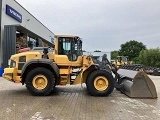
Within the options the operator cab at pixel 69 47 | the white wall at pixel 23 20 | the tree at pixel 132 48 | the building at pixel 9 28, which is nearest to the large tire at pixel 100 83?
the operator cab at pixel 69 47

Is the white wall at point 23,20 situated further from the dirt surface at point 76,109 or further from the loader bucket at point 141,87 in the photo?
the loader bucket at point 141,87

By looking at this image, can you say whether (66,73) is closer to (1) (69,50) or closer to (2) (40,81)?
(1) (69,50)

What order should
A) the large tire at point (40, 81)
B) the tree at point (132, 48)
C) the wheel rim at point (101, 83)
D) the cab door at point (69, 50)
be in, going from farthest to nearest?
the tree at point (132, 48), the cab door at point (69, 50), the wheel rim at point (101, 83), the large tire at point (40, 81)

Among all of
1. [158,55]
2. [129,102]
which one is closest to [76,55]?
[129,102]

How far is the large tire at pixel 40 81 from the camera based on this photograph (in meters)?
12.2


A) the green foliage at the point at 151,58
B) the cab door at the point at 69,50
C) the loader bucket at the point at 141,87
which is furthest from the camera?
the green foliage at the point at 151,58

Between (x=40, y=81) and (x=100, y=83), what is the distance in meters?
2.54

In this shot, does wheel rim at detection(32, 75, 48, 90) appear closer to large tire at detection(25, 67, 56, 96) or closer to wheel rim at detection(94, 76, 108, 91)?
large tire at detection(25, 67, 56, 96)

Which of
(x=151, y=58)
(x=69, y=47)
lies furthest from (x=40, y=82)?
(x=151, y=58)

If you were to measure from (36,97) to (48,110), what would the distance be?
3.15 m

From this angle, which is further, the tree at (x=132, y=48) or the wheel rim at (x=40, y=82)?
the tree at (x=132, y=48)

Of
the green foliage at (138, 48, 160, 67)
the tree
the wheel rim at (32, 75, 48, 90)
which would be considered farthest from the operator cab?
the tree

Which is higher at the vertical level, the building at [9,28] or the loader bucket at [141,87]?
the building at [9,28]

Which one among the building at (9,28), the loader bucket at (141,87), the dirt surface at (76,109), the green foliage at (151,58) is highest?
the building at (9,28)
